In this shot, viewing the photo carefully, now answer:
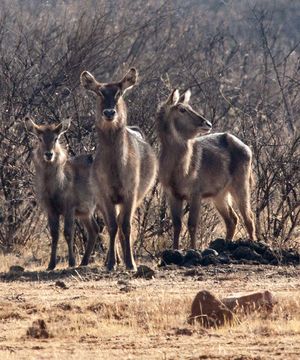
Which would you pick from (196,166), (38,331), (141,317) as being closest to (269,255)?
(196,166)

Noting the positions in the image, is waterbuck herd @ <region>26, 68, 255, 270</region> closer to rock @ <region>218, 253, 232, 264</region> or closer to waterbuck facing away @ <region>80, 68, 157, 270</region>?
waterbuck facing away @ <region>80, 68, 157, 270</region>

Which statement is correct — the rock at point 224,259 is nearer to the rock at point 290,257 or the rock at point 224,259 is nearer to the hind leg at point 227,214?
the rock at point 290,257

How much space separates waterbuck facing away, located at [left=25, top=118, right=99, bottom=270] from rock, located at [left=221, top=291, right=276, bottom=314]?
4.99 metres

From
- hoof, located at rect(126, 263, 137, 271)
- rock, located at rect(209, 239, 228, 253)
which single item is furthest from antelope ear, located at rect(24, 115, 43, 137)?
rock, located at rect(209, 239, 228, 253)

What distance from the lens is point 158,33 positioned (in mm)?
25609

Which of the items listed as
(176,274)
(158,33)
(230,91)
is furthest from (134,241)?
(158,33)

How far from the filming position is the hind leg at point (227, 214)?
49.3 feet

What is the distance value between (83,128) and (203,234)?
2.18m

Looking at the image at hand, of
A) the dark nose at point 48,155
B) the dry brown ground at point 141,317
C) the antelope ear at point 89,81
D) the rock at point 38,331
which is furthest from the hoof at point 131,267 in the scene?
the rock at point 38,331

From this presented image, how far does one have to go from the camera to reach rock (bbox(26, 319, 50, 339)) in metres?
8.20

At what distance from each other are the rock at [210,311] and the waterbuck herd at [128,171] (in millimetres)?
3894

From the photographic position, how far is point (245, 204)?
579 inches

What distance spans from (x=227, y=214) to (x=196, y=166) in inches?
45.1

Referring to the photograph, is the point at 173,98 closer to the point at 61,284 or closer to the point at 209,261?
the point at 209,261
